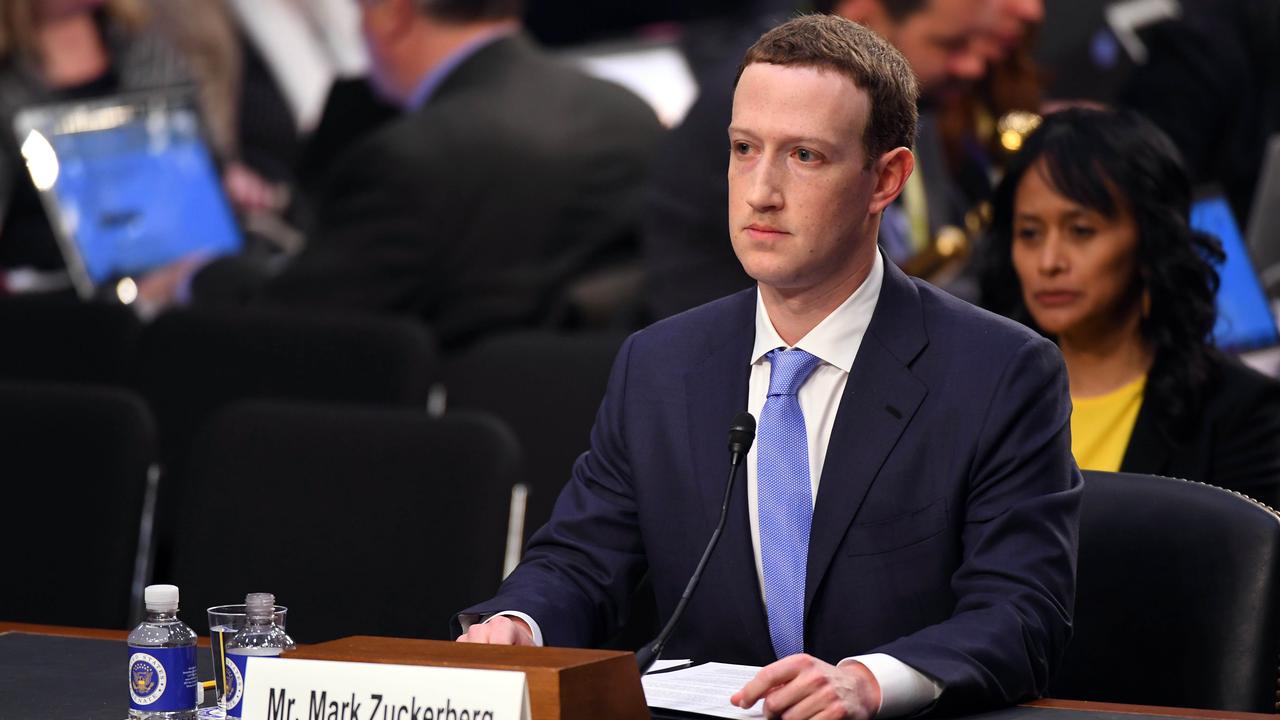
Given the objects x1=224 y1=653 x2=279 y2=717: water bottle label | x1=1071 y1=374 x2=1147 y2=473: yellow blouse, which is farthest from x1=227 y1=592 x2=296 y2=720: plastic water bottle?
x1=1071 y1=374 x2=1147 y2=473: yellow blouse

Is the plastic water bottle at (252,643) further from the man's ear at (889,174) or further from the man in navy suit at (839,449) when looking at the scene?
the man's ear at (889,174)

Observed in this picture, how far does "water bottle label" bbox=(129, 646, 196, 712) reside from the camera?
1676 millimetres

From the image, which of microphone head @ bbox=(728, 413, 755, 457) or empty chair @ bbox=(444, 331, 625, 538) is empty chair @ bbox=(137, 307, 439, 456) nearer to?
empty chair @ bbox=(444, 331, 625, 538)

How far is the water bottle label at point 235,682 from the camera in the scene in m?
1.66

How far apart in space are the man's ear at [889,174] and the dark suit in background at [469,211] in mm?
2695

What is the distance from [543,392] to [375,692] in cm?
192

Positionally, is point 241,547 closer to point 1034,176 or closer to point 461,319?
point 1034,176

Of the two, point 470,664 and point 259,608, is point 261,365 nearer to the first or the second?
point 259,608

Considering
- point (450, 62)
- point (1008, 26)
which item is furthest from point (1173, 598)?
point (450, 62)

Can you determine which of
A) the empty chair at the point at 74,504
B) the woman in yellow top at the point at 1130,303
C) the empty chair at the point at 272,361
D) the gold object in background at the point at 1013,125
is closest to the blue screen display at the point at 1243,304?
the gold object in background at the point at 1013,125

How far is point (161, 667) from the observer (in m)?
1.68

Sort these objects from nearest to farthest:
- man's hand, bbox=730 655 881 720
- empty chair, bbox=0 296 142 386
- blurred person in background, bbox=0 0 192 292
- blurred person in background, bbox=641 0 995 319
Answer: man's hand, bbox=730 655 881 720 → blurred person in background, bbox=641 0 995 319 → empty chair, bbox=0 296 142 386 → blurred person in background, bbox=0 0 192 292

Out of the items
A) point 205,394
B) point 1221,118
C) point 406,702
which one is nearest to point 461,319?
point 205,394

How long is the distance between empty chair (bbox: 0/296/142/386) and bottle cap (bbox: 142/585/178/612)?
7.17 ft
